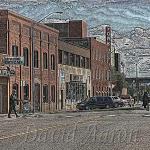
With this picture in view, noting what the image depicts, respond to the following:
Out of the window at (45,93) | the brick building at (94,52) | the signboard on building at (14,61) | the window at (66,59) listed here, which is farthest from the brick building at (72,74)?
the signboard on building at (14,61)

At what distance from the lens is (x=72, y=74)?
7812 centimetres

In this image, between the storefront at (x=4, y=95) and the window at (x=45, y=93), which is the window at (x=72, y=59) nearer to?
the window at (x=45, y=93)

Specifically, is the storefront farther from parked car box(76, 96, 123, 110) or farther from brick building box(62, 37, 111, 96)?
brick building box(62, 37, 111, 96)

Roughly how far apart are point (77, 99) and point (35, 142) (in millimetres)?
62131

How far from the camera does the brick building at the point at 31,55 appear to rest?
5206 cm

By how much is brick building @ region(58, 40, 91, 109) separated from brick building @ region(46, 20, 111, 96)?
3050 mm

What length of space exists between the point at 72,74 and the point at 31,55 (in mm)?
19983

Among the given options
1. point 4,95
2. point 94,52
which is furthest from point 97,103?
point 94,52

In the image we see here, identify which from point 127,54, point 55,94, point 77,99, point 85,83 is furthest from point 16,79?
point 127,54

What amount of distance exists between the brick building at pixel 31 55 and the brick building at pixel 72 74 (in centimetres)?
363

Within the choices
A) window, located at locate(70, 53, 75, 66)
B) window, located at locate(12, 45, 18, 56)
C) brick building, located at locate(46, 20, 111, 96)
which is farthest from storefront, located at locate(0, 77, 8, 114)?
brick building, located at locate(46, 20, 111, 96)

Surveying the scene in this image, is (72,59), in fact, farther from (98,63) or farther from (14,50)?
(14,50)

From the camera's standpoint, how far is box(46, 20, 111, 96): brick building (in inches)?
3676

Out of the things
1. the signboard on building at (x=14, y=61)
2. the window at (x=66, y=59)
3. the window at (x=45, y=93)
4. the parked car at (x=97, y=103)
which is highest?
the window at (x=66, y=59)
